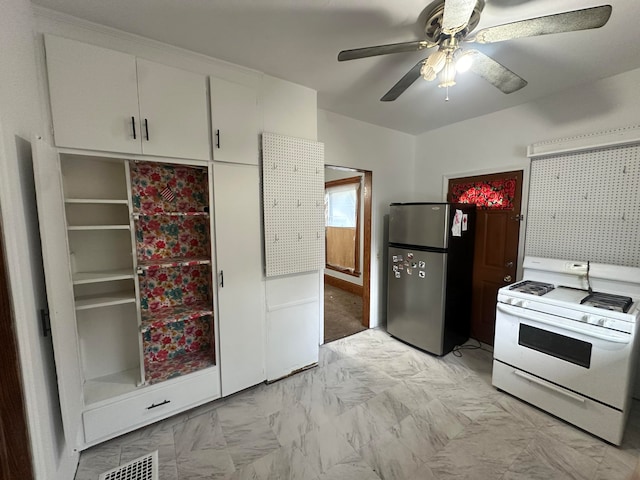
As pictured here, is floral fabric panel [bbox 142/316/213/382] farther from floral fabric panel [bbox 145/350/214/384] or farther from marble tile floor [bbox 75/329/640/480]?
marble tile floor [bbox 75/329/640/480]

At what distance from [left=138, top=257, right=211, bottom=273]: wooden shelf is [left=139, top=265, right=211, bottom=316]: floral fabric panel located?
0.12m

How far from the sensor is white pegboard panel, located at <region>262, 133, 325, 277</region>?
7.03ft

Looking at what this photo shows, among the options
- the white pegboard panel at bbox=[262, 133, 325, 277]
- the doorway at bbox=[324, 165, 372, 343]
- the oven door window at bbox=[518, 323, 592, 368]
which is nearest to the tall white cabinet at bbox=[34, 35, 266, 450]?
the white pegboard panel at bbox=[262, 133, 325, 277]

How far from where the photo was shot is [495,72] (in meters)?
1.52

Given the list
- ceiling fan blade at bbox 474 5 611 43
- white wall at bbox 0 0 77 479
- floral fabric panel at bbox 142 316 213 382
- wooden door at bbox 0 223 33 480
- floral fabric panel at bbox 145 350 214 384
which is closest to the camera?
wooden door at bbox 0 223 33 480

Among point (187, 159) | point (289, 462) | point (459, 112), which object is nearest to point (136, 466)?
point (289, 462)

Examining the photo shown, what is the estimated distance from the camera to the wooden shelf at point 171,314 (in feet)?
6.07

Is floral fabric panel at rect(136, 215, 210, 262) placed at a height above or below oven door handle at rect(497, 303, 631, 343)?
above

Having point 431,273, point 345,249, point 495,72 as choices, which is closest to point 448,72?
point 495,72

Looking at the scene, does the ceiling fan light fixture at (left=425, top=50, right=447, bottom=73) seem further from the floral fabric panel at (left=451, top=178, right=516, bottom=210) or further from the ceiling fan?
the floral fabric panel at (left=451, top=178, right=516, bottom=210)

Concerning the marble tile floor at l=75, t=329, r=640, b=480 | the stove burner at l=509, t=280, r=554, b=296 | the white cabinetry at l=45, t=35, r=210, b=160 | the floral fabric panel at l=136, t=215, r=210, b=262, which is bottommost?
the marble tile floor at l=75, t=329, r=640, b=480

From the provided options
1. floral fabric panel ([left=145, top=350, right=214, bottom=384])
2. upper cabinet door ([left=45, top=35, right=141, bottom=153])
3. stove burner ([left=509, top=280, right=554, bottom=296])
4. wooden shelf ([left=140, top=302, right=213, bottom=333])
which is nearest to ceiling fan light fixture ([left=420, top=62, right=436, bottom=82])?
upper cabinet door ([left=45, top=35, right=141, bottom=153])

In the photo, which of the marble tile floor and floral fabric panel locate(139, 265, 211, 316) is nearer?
the marble tile floor

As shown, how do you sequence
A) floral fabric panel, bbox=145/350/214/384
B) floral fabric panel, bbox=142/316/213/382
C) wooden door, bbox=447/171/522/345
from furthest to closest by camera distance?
wooden door, bbox=447/171/522/345, floral fabric panel, bbox=142/316/213/382, floral fabric panel, bbox=145/350/214/384
